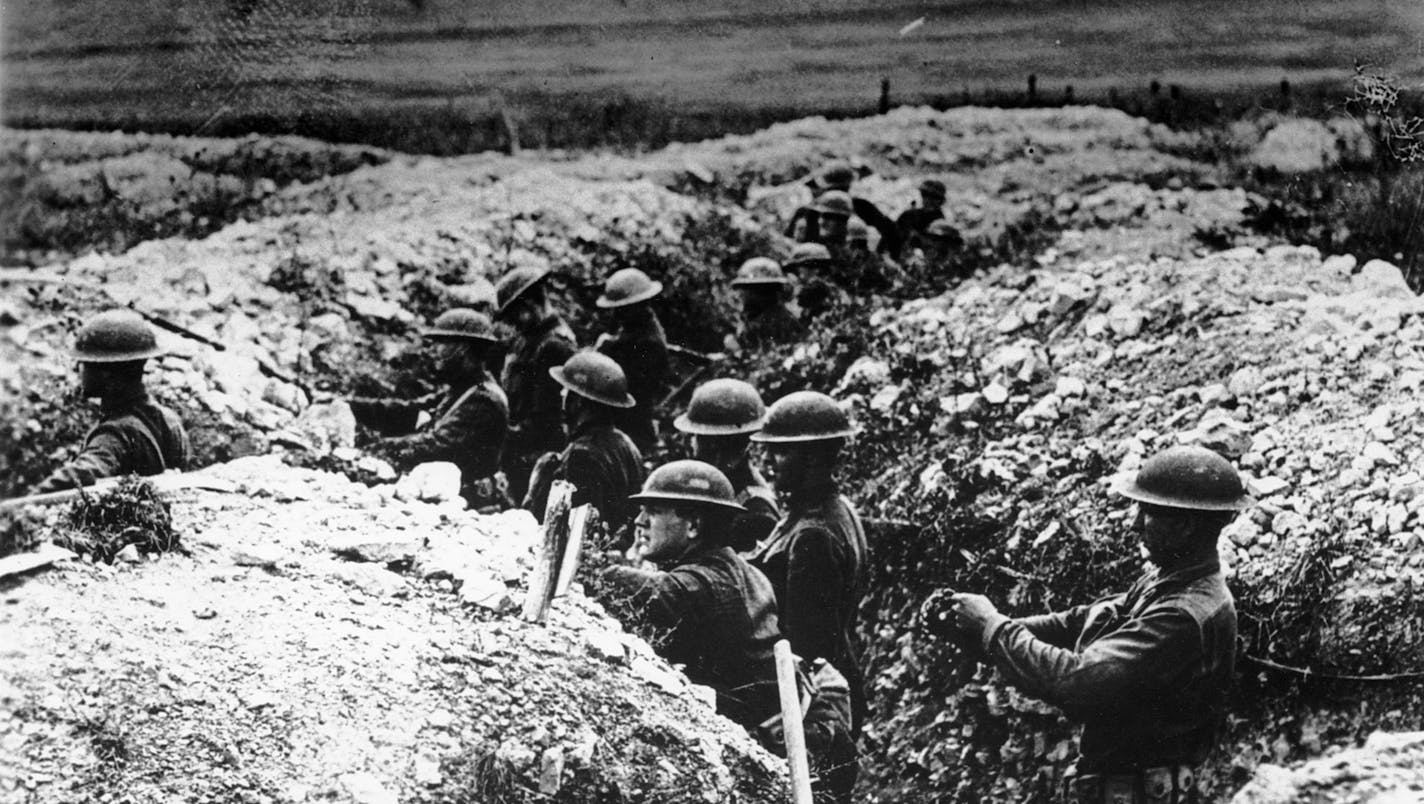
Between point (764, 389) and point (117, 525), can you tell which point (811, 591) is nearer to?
point (764, 389)

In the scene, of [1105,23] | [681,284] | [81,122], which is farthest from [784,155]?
[81,122]

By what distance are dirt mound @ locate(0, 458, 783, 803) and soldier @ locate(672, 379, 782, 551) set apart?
1.09m

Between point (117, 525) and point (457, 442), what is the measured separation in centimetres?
202

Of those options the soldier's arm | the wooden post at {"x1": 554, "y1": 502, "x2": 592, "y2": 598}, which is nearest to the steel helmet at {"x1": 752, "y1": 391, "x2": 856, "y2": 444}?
the wooden post at {"x1": 554, "y1": 502, "x2": 592, "y2": 598}

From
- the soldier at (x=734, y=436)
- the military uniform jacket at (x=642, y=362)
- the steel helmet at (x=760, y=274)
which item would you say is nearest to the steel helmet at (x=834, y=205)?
the steel helmet at (x=760, y=274)

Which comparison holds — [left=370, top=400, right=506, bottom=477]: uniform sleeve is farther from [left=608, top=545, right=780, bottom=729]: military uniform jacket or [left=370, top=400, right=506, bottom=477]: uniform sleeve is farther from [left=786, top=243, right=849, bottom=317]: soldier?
[left=786, top=243, right=849, bottom=317]: soldier

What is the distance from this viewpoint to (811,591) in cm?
639

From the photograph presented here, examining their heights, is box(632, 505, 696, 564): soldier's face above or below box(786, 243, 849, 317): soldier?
below

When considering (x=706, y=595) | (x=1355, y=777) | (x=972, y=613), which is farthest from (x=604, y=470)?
(x=1355, y=777)

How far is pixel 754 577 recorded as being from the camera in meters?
6.15

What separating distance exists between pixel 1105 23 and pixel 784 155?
2.68 meters

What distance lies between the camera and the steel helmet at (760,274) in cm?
850

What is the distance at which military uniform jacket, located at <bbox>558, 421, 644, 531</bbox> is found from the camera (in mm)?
7094

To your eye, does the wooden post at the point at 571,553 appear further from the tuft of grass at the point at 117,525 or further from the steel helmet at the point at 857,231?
the steel helmet at the point at 857,231
